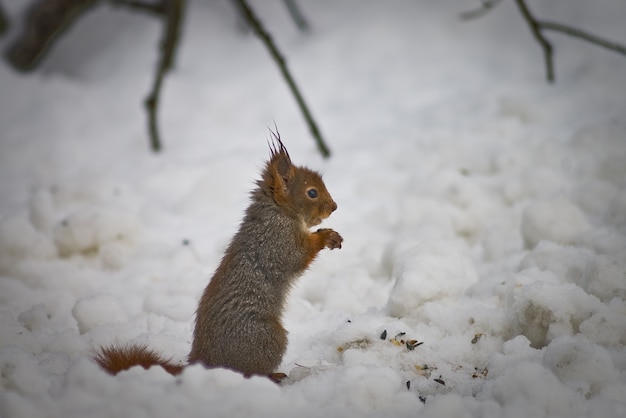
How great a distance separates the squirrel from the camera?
2.29 meters

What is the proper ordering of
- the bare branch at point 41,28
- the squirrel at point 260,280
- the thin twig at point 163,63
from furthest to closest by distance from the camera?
the bare branch at point 41,28, the thin twig at point 163,63, the squirrel at point 260,280

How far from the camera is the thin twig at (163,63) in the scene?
4363 millimetres

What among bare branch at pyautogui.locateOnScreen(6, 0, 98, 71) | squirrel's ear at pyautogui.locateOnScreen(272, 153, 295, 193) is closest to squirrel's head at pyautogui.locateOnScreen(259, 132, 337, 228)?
squirrel's ear at pyautogui.locateOnScreen(272, 153, 295, 193)

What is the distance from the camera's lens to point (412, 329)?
8.71ft

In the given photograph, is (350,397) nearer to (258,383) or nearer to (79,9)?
(258,383)

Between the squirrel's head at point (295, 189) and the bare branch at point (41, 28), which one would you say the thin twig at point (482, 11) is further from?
the bare branch at point (41, 28)

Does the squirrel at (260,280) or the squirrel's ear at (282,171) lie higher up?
the squirrel's ear at (282,171)

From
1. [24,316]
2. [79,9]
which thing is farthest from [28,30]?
[24,316]

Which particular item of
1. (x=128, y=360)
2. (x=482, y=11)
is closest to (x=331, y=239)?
(x=128, y=360)

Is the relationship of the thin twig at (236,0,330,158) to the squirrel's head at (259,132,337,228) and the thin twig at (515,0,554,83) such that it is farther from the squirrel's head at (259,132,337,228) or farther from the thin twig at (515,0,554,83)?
the squirrel's head at (259,132,337,228)

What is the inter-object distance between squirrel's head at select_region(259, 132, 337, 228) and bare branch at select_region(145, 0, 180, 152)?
210cm

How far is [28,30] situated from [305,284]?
3298 mm

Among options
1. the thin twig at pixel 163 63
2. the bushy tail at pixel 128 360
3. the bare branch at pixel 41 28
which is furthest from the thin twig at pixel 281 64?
the bushy tail at pixel 128 360

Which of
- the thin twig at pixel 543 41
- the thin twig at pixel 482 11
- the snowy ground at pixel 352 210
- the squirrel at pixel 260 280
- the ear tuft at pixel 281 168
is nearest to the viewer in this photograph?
the snowy ground at pixel 352 210
